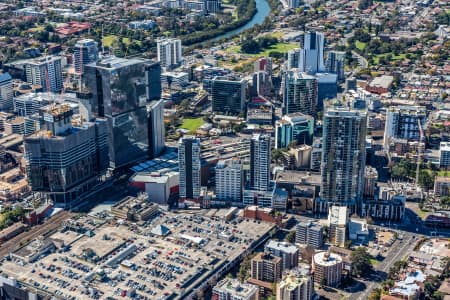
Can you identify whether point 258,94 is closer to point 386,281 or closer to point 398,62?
point 398,62

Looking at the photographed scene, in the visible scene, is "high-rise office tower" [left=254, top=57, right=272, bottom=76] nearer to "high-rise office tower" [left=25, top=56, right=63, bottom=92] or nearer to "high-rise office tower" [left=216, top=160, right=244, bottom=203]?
"high-rise office tower" [left=25, top=56, right=63, bottom=92]

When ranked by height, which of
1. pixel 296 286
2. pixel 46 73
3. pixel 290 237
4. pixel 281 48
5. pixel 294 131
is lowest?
pixel 290 237

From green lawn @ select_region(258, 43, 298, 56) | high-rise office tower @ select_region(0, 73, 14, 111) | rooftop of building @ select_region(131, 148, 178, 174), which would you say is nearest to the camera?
rooftop of building @ select_region(131, 148, 178, 174)

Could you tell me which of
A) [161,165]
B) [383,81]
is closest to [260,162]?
[161,165]

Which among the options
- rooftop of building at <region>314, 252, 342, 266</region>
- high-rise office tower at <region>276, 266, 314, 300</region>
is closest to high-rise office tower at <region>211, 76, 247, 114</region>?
rooftop of building at <region>314, 252, 342, 266</region>

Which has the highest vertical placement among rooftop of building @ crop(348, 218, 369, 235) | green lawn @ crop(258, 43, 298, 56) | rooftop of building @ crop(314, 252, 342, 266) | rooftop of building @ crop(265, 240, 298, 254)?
green lawn @ crop(258, 43, 298, 56)

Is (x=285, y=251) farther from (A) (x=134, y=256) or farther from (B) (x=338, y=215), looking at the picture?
(A) (x=134, y=256)
